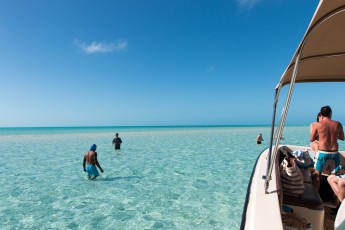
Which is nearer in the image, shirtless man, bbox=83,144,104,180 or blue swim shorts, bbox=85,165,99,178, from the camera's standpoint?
shirtless man, bbox=83,144,104,180

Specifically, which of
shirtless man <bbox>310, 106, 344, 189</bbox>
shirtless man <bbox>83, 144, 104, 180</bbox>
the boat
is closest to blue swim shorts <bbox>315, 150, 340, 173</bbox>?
shirtless man <bbox>310, 106, 344, 189</bbox>

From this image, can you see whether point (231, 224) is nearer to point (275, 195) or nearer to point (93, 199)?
point (275, 195)

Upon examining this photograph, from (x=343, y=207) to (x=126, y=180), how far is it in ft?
25.8

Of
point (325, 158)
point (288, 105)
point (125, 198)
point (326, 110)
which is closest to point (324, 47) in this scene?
point (288, 105)

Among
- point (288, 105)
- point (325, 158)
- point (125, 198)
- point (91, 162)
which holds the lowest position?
point (125, 198)

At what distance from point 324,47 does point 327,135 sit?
1983 millimetres

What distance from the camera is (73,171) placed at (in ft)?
34.1

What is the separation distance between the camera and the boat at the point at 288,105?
6.16ft

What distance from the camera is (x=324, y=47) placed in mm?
2686

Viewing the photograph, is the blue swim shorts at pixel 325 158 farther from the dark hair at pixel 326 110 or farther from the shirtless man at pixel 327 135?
the dark hair at pixel 326 110

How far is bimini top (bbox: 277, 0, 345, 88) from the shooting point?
1.79 m

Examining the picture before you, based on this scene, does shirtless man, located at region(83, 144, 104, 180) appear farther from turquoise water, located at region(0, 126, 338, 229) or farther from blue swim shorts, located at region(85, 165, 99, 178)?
turquoise water, located at region(0, 126, 338, 229)

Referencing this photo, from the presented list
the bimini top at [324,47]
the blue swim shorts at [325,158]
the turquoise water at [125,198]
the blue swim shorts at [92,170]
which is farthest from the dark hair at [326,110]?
the blue swim shorts at [92,170]

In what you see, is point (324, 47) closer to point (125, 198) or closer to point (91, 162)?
point (125, 198)
